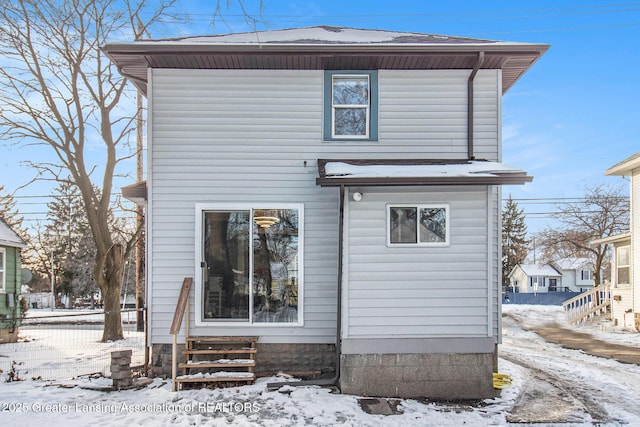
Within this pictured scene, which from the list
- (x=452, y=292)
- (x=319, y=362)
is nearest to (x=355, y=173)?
(x=452, y=292)

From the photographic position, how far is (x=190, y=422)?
494cm

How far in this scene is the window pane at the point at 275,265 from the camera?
681 centimetres

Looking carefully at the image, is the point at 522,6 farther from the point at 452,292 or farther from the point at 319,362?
the point at 319,362

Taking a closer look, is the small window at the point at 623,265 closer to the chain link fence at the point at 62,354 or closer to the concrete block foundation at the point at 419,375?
the concrete block foundation at the point at 419,375

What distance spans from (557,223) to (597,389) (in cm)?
2391

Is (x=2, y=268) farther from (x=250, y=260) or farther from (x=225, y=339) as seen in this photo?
(x=250, y=260)

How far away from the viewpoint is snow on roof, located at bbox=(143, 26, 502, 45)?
22.6 ft

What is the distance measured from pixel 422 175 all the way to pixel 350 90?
198cm

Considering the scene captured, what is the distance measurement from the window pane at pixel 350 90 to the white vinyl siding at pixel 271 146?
0.78 ft

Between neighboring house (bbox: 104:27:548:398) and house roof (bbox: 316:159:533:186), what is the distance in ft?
0.22

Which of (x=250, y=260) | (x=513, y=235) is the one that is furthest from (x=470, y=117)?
(x=513, y=235)

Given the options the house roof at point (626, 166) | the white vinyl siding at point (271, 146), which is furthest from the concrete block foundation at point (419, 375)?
the house roof at point (626, 166)

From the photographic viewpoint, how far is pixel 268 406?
18.1ft

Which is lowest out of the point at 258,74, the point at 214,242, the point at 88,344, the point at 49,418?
the point at 88,344
